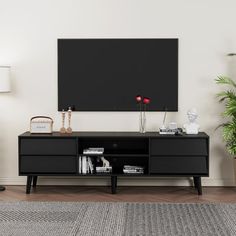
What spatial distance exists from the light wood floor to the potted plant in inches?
20.9

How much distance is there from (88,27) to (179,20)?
107cm

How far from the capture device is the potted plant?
5.33m

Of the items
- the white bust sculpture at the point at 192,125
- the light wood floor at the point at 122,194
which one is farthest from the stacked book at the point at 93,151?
the white bust sculpture at the point at 192,125

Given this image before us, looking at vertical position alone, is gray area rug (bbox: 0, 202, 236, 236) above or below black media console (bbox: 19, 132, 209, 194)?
below

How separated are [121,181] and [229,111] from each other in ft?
5.00

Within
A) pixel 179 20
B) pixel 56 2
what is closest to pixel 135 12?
pixel 179 20

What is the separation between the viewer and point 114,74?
573cm

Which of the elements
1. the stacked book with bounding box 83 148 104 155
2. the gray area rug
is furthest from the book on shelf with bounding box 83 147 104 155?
the gray area rug

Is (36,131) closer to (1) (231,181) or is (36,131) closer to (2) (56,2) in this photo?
(2) (56,2)

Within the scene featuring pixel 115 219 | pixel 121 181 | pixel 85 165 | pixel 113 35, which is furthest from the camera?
pixel 121 181

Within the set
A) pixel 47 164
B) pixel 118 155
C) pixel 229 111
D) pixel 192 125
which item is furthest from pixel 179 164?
pixel 47 164

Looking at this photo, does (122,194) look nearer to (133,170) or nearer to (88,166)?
(133,170)

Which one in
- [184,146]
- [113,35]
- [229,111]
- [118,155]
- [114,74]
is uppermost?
[113,35]

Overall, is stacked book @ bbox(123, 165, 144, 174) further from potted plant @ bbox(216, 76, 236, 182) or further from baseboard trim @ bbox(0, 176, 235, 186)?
potted plant @ bbox(216, 76, 236, 182)
